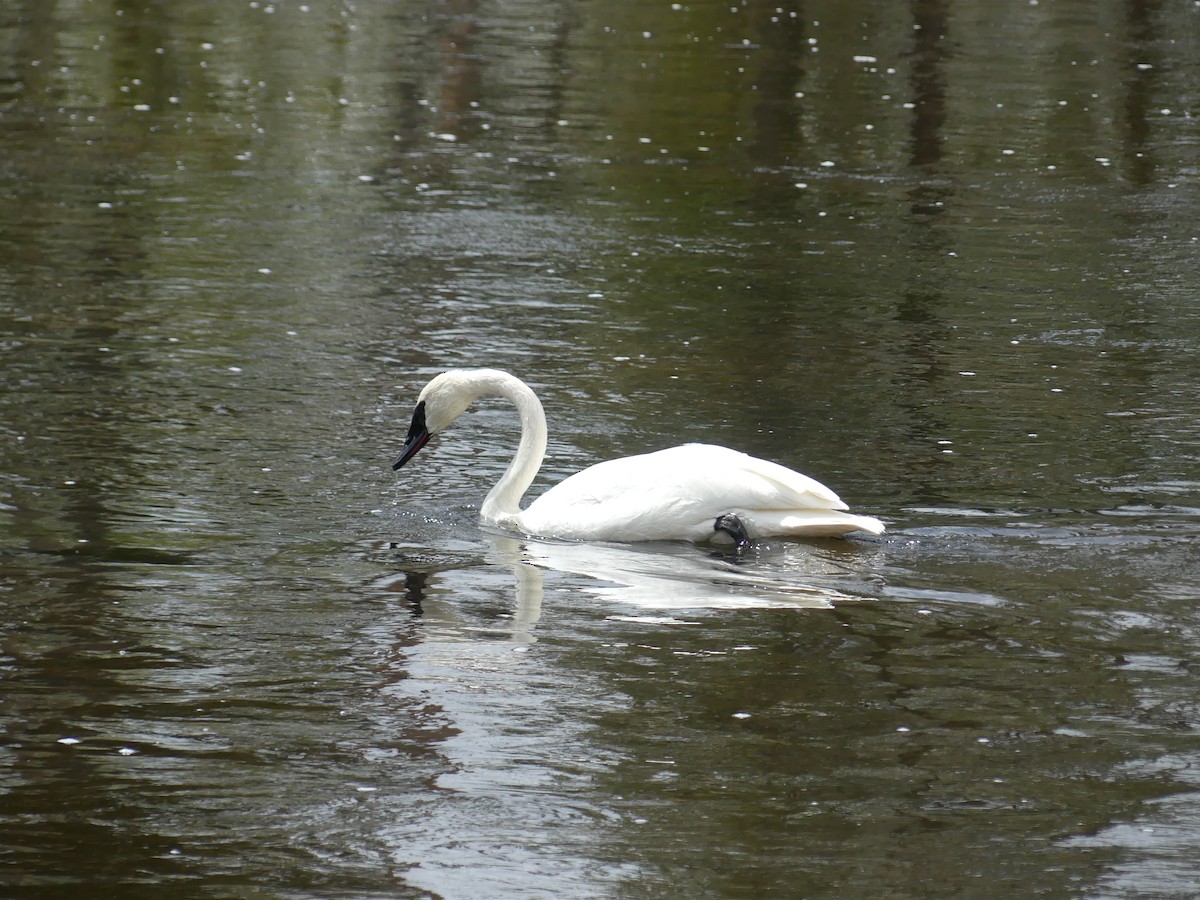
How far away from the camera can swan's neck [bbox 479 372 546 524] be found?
908 centimetres

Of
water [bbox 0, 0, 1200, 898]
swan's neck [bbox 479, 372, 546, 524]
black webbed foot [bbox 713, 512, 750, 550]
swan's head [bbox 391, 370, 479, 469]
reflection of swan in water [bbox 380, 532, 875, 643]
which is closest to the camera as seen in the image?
water [bbox 0, 0, 1200, 898]

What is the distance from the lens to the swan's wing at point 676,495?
8.62 meters

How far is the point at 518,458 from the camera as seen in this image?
9242 millimetres

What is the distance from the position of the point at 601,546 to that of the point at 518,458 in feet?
2.31

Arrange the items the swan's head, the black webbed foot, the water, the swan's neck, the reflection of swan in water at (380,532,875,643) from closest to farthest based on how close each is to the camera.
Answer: the water < the reflection of swan in water at (380,532,875,643) < the black webbed foot < the swan's neck < the swan's head

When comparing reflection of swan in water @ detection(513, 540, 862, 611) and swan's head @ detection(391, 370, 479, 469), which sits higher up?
swan's head @ detection(391, 370, 479, 469)

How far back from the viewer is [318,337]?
1277 centimetres

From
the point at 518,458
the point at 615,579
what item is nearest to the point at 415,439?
the point at 518,458

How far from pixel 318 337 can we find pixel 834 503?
5.14 metres

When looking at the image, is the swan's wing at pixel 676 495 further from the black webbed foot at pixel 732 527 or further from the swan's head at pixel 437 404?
the swan's head at pixel 437 404

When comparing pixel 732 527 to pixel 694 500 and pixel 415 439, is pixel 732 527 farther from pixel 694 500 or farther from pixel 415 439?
pixel 415 439

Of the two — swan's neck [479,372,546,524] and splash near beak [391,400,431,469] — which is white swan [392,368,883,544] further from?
splash near beak [391,400,431,469]

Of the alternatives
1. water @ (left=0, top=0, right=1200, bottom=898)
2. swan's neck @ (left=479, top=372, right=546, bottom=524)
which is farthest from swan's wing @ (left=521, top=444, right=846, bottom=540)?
swan's neck @ (left=479, top=372, right=546, bottom=524)

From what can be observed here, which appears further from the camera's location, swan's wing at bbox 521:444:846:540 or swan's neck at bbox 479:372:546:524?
swan's neck at bbox 479:372:546:524
